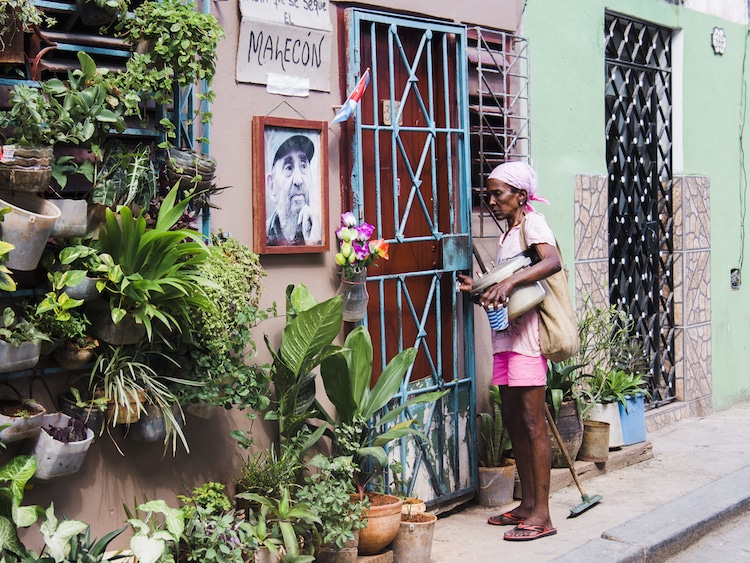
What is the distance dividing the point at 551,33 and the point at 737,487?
3279mm

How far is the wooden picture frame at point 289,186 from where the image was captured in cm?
486

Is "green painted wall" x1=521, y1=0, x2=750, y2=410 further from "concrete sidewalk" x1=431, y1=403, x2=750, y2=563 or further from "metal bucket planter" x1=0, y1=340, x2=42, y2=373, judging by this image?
"metal bucket planter" x1=0, y1=340, x2=42, y2=373

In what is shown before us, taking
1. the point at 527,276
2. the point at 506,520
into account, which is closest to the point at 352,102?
the point at 527,276

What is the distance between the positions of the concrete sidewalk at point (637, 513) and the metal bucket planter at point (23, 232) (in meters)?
2.68

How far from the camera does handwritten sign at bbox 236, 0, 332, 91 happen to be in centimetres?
479

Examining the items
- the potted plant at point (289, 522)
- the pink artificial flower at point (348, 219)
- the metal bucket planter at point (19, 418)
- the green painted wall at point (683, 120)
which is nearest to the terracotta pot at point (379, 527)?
the potted plant at point (289, 522)

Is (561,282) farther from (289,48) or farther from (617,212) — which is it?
(617,212)

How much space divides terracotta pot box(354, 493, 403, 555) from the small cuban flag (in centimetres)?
192

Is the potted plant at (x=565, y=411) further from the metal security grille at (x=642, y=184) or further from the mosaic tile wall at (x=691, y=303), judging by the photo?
the mosaic tile wall at (x=691, y=303)

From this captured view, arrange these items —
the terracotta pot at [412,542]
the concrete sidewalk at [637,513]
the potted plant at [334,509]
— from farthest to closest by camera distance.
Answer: the concrete sidewalk at [637,513] < the terracotta pot at [412,542] < the potted plant at [334,509]

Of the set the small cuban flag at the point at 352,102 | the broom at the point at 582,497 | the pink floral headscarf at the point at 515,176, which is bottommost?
the broom at the point at 582,497

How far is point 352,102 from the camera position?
5129 millimetres

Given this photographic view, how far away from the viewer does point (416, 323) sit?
5758 mm

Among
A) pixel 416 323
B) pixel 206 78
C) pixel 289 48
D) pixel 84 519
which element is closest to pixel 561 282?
pixel 416 323
